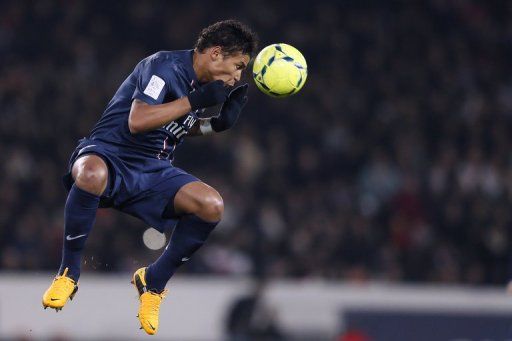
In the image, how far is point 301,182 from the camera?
14.0 meters

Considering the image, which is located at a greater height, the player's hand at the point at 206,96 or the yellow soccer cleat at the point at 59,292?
the player's hand at the point at 206,96

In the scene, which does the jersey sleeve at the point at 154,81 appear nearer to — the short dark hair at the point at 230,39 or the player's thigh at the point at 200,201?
the short dark hair at the point at 230,39

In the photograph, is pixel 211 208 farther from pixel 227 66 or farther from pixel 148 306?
pixel 227 66

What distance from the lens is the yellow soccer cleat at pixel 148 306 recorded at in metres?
7.19

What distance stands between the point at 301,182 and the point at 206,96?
7.35 metres

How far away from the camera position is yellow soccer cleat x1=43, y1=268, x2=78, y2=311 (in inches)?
269

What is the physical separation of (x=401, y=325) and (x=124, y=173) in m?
6.41

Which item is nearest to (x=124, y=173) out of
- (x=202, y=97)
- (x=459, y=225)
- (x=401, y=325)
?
(x=202, y=97)

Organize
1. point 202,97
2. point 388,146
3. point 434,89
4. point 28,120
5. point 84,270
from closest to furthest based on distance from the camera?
1. point 202,97
2. point 84,270
3. point 28,120
4. point 388,146
5. point 434,89

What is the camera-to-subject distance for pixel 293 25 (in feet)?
54.0

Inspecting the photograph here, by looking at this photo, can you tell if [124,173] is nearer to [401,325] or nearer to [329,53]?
[401,325]

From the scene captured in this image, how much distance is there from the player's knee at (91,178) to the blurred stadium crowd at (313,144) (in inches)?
175

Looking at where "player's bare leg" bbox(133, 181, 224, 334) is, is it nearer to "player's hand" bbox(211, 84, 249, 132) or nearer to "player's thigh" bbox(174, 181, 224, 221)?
"player's thigh" bbox(174, 181, 224, 221)

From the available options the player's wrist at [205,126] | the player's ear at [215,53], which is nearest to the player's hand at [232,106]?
the player's wrist at [205,126]
